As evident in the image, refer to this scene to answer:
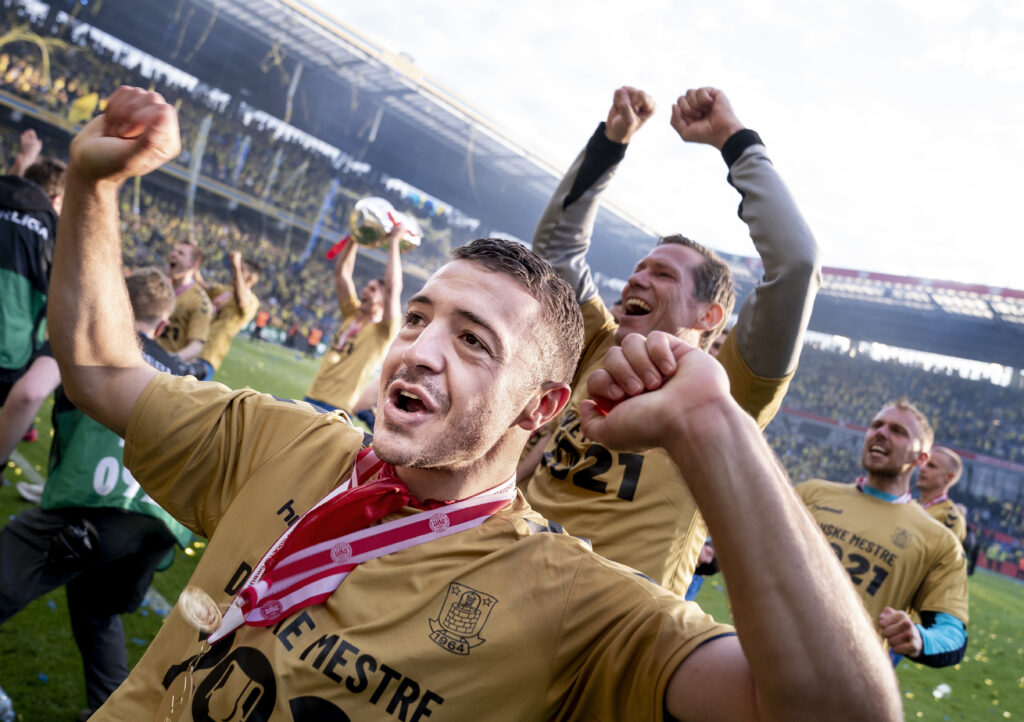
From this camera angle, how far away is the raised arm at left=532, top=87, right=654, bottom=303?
2946 millimetres

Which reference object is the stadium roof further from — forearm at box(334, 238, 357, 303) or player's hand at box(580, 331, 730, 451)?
player's hand at box(580, 331, 730, 451)

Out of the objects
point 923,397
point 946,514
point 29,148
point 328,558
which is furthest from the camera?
point 923,397

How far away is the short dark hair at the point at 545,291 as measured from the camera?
5.53 feet

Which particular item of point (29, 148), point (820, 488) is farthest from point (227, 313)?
point (820, 488)

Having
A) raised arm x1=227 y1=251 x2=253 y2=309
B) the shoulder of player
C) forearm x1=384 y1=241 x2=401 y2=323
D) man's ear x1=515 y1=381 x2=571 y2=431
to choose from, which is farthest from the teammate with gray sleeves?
raised arm x1=227 y1=251 x2=253 y2=309

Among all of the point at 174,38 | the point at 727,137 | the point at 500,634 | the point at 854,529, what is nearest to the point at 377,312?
the point at 854,529

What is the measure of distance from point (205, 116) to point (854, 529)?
32.6 m

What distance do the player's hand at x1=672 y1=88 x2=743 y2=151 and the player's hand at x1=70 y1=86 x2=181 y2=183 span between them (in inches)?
71.5

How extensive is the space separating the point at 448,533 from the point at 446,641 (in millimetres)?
226

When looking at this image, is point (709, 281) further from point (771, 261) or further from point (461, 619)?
point (461, 619)

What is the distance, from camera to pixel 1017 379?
33.2 metres

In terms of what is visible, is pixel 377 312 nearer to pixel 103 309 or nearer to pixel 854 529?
pixel 854 529

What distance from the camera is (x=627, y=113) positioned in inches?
115

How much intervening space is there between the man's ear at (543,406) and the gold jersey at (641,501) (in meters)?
0.76
